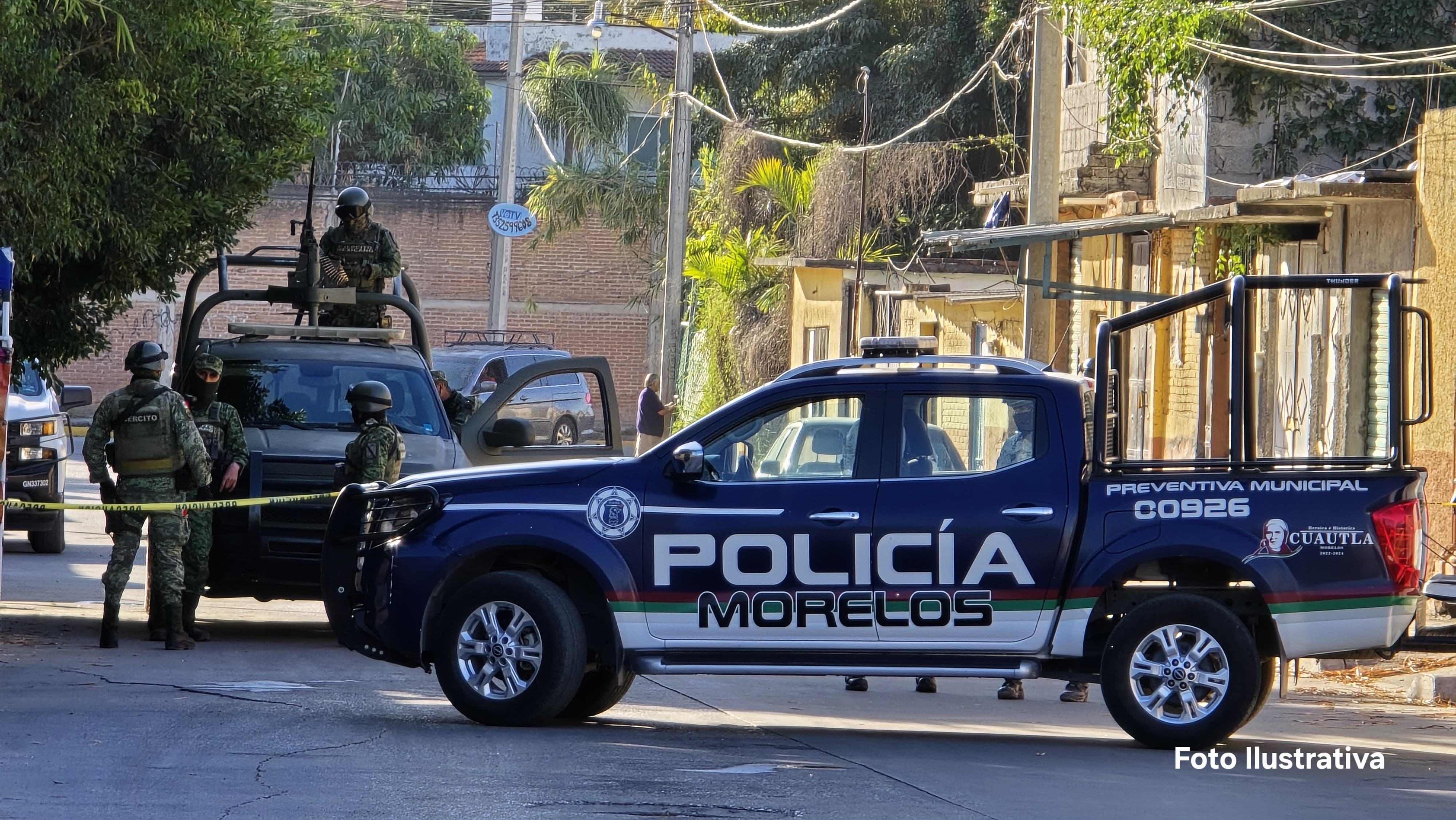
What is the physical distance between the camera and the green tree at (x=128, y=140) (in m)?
10.1

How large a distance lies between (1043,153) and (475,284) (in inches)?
1047

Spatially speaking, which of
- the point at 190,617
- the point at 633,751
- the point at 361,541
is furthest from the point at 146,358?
the point at 633,751

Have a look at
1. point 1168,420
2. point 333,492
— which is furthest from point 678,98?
point 333,492

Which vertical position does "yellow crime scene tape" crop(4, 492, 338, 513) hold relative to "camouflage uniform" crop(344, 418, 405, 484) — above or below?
below

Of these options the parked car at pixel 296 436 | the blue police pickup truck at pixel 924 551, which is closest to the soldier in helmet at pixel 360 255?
the parked car at pixel 296 436

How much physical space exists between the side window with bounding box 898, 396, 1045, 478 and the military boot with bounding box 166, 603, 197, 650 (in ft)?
17.4

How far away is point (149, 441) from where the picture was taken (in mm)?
11539

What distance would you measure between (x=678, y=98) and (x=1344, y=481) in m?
20.4

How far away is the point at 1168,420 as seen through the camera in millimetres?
19625

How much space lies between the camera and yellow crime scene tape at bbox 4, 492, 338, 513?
1142 cm

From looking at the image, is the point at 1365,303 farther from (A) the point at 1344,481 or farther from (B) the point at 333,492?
(B) the point at 333,492

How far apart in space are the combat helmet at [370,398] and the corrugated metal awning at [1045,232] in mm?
7446

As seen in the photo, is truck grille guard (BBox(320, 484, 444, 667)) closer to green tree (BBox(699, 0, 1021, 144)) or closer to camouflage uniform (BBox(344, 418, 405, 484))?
camouflage uniform (BBox(344, 418, 405, 484))

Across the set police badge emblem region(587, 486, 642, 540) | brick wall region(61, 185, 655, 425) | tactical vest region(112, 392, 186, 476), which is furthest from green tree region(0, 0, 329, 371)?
brick wall region(61, 185, 655, 425)
